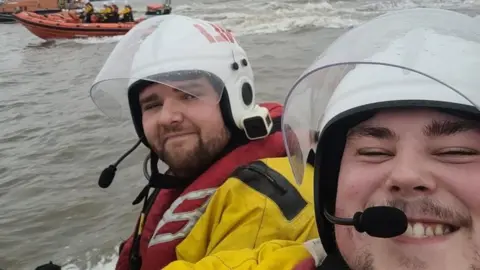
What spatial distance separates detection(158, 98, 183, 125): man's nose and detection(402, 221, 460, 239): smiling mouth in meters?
1.19

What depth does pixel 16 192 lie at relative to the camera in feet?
19.6

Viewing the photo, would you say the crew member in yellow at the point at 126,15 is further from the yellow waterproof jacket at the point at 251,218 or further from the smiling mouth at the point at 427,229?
the smiling mouth at the point at 427,229

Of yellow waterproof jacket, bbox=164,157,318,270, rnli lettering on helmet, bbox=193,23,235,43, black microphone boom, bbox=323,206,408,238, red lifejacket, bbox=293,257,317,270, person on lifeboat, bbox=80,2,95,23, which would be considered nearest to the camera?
black microphone boom, bbox=323,206,408,238

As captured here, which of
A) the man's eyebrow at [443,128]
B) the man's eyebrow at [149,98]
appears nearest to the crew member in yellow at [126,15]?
the man's eyebrow at [149,98]

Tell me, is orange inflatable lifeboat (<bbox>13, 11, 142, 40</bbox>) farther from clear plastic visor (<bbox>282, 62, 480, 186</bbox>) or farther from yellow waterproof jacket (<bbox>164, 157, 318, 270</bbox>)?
clear plastic visor (<bbox>282, 62, 480, 186</bbox>)

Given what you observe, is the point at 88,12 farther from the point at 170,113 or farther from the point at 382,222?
the point at 382,222

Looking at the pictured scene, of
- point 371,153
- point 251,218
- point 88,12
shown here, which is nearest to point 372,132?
point 371,153

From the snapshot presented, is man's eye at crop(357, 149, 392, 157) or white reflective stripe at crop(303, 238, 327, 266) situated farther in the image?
white reflective stripe at crop(303, 238, 327, 266)

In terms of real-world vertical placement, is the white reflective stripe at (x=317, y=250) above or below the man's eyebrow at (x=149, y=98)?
above

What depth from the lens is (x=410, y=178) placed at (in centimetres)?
129

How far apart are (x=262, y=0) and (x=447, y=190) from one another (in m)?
26.1

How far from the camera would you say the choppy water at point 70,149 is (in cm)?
488

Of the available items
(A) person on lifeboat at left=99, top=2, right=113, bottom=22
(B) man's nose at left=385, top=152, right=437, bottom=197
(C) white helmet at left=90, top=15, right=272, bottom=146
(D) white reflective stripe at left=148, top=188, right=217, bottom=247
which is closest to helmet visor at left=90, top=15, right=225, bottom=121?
(C) white helmet at left=90, top=15, right=272, bottom=146

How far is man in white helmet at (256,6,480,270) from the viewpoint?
1271 millimetres
